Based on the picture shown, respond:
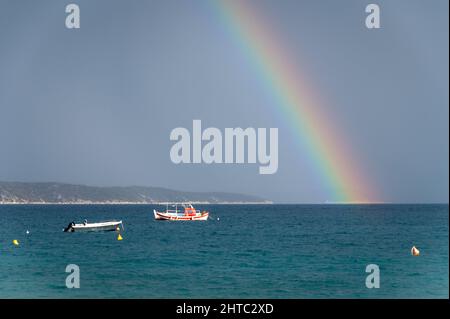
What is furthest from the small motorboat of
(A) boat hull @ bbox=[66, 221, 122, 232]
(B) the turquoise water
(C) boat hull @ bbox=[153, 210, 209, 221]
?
(C) boat hull @ bbox=[153, 210, 209, 221]

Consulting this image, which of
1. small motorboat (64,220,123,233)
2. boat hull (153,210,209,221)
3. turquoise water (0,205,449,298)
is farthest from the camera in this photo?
boat hull (153,210,209,221)

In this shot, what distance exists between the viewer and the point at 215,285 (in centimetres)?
4456

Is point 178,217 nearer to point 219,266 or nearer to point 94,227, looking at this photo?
point 94,227

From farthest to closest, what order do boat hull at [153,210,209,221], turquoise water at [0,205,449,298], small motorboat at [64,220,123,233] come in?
boat hull at [153,210,209,221], small motorboat at [64,220,123,233], turquoise water at [0,205,449,298]

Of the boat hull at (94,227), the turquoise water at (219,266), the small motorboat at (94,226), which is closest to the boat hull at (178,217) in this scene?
the small motorboat at (94,226)

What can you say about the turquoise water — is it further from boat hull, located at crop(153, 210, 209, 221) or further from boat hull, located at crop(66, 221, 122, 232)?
boat hull, located at crop(153, 210, 209, 221)

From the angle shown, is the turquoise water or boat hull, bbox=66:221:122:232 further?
boat hull, bbox=66:221:122:232

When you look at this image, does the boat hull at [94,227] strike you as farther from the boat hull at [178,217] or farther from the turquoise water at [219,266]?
the boat hull at [178,217]

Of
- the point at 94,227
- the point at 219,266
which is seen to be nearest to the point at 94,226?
the point at 94,227

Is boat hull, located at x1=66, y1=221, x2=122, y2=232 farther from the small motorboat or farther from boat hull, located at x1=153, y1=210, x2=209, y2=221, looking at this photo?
boat hull, located at x1=153, y1=210, x2=209, y2=221

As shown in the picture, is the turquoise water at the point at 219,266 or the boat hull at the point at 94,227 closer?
the turquoise water at the point at 219,266

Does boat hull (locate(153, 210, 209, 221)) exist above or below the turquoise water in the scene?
above

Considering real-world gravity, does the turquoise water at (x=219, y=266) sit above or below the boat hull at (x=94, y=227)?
below
